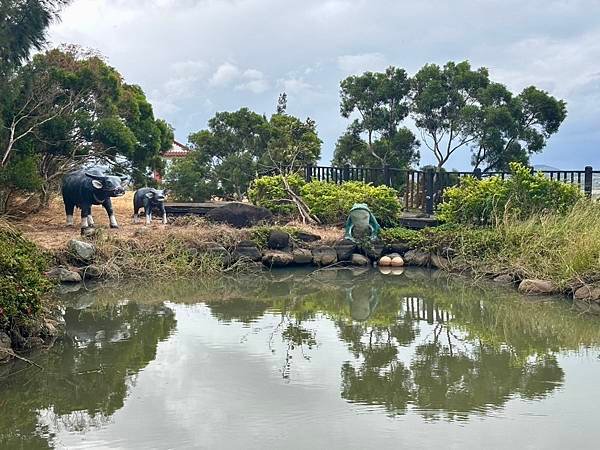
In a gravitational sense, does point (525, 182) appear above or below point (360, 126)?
below

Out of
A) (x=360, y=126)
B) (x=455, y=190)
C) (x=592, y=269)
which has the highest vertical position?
(x=360, y=126)

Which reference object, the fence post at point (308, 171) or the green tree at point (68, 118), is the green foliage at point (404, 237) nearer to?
the green tree at point (68, 118)

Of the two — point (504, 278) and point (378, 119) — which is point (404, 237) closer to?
point (504, 278)

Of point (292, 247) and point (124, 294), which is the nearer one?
point (124, 294)

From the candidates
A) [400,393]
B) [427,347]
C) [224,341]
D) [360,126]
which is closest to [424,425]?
[400,393]

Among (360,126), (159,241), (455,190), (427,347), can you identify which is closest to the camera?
(427,347)

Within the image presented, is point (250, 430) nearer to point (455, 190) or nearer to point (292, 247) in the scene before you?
point (292, 247)

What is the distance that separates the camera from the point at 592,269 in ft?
26.3

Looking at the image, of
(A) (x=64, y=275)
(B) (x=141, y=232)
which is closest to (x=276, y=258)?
(B) (x=141, y=232)

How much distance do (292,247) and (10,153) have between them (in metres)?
4.70

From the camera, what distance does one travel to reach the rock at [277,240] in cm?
1095

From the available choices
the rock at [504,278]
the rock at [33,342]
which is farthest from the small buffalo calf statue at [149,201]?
the rock at [33,342]

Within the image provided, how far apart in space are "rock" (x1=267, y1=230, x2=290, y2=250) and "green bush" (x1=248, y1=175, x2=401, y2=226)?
198cm

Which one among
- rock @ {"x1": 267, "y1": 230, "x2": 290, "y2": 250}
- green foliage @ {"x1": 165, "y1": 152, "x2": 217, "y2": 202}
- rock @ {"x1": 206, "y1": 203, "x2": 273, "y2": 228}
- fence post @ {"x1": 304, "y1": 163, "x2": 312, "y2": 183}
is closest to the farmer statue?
rock @ {"x1": 267, "y1": 230, "x2": 290, "y2": 250}
